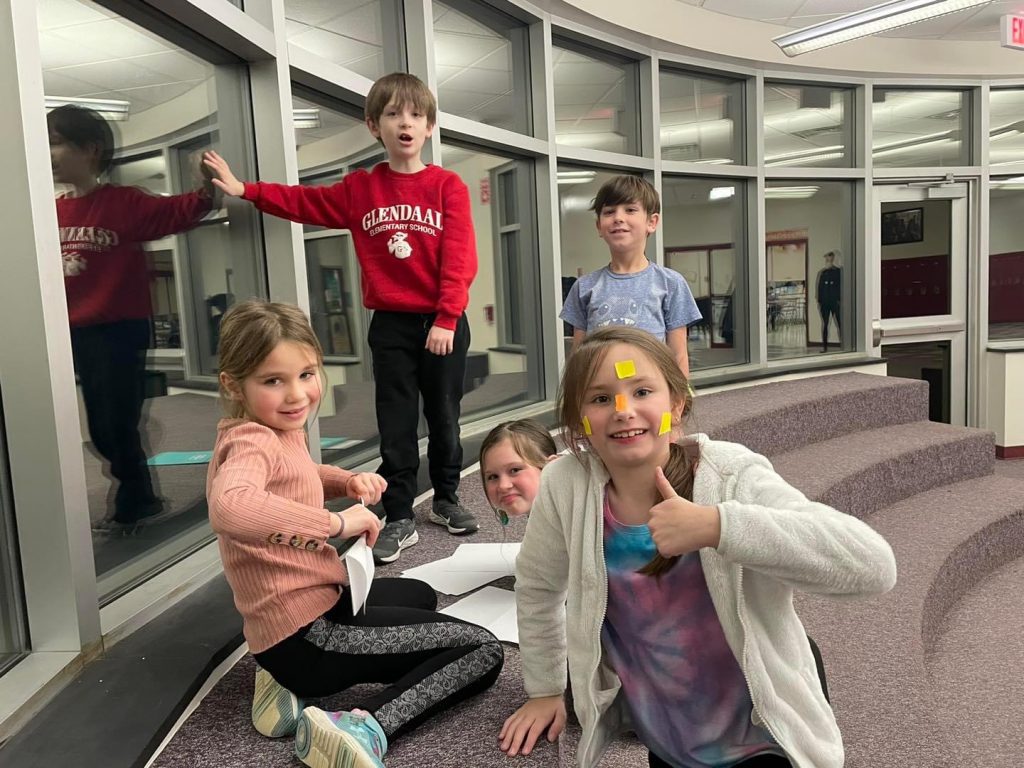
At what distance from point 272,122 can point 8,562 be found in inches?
49.5

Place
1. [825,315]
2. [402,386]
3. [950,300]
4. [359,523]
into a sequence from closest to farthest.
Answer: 1. [359,523]
2. [402,386]
3. [825,315]
4. [950,300]

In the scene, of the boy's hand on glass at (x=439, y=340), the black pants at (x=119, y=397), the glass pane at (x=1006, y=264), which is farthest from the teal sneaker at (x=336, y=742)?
the glass pane at (x=1006, y=264)

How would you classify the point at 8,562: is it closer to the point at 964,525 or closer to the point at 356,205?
the point at 356,205

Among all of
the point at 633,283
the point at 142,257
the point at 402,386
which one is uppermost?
the point at 142,257

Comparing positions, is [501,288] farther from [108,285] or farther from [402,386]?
[108,285]

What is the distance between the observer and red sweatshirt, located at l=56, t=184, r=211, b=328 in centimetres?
152

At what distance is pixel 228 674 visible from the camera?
4.71ft

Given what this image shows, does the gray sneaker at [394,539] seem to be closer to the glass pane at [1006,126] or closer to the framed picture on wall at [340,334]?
the framed picture on wall at [340,334]

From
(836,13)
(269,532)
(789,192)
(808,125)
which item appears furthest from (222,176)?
(808,125)

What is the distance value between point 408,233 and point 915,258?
4.69 m

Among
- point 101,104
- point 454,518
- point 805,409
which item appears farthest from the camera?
point 805,409

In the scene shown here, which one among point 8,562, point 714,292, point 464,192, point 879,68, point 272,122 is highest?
point 879,68

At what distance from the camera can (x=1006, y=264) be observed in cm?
567

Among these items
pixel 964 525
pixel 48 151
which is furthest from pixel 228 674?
pixel 964 525
